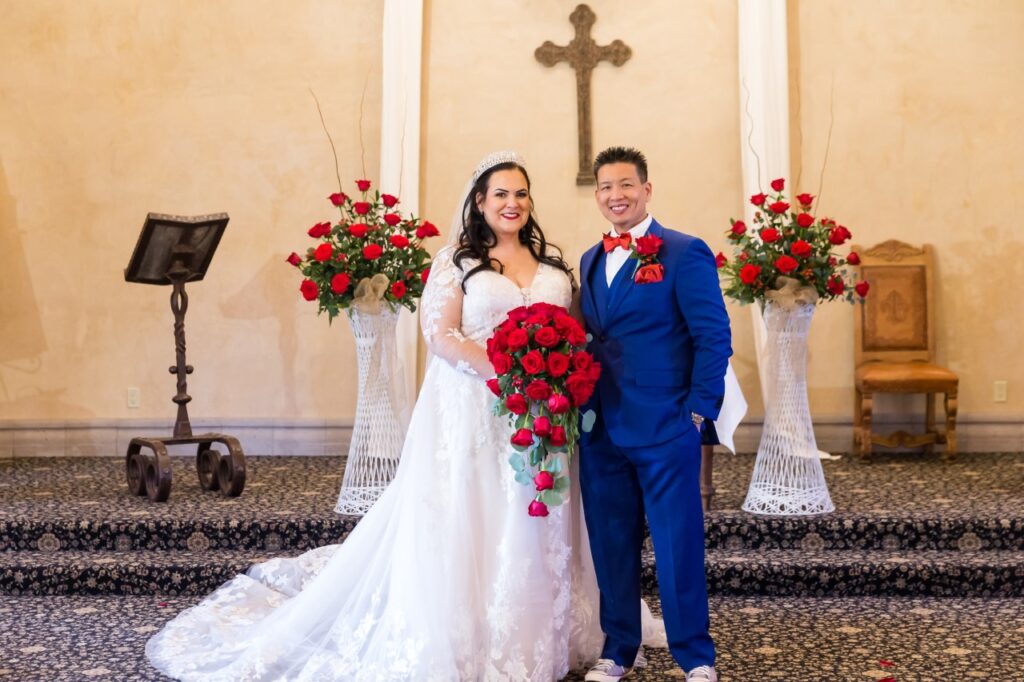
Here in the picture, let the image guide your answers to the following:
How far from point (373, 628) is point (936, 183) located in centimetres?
510

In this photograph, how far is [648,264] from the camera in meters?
3.53

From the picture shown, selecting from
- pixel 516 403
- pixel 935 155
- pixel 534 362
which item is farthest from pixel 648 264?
pixel 935 155

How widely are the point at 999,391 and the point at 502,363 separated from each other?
502 centimetres

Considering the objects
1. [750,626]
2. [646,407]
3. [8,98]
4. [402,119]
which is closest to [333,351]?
[402,119]

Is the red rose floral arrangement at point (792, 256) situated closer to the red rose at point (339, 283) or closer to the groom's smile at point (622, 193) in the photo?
the red rose at point (339, 283)

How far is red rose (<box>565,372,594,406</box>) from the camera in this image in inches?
134

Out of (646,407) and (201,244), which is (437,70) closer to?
(201,244)

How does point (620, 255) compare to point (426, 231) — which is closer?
point (620, 255)

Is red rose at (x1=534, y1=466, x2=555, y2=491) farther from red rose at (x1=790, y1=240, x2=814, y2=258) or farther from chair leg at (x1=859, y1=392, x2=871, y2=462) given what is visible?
chair leg at (x1=859, y1=392, x2=871, y2=462)

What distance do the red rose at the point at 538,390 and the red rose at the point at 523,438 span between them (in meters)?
0.11

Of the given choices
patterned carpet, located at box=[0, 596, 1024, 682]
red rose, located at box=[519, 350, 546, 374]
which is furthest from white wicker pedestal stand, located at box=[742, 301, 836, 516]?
red rose, located at box=[519, 350, 546, 374]

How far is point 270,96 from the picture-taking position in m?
7.61

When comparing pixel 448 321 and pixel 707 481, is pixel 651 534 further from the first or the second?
pixel 707 481

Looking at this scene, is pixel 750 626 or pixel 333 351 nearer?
pixel 750 626
